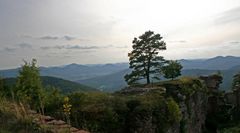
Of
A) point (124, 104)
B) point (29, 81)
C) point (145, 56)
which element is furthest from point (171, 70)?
point (29, 81)

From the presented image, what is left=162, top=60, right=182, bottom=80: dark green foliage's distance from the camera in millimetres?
51075

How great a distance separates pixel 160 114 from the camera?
86.8ft

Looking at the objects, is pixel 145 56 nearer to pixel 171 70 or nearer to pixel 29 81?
pixel 171 70

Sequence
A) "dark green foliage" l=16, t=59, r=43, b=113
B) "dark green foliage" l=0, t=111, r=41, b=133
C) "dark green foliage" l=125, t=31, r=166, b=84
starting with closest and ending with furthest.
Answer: "dark green foliage" l=0, t=111, r=41, b=133 < "dark green foliage" l=16, t=59, r=43, b=113 < "dark green foliage" l=125, t=31, r=166, b=84

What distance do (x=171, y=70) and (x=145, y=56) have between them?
17.5 ft

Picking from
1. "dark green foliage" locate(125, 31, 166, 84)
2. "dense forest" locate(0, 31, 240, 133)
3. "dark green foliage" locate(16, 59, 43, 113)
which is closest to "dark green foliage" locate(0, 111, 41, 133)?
"dense forest" locate(0, 31, 240, 133)

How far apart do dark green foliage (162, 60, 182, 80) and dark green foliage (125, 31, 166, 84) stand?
181cm

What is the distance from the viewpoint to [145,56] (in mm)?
49375

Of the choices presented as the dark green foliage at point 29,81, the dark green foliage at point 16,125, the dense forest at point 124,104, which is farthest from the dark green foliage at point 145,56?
the dark green foliage at point 16,125

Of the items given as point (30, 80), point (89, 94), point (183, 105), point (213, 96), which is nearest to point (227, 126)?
point (213, 96)

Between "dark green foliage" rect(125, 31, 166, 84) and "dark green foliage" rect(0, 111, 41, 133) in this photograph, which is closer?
"dark green foliage" rect(0, 111, 41, 133)

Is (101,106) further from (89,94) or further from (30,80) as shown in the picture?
(30,80)

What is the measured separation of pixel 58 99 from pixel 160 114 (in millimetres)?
8810

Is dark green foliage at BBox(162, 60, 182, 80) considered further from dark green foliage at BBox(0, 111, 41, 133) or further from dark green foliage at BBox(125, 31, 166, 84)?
dark green foliage at BBox(0, 111, 41, 133)
